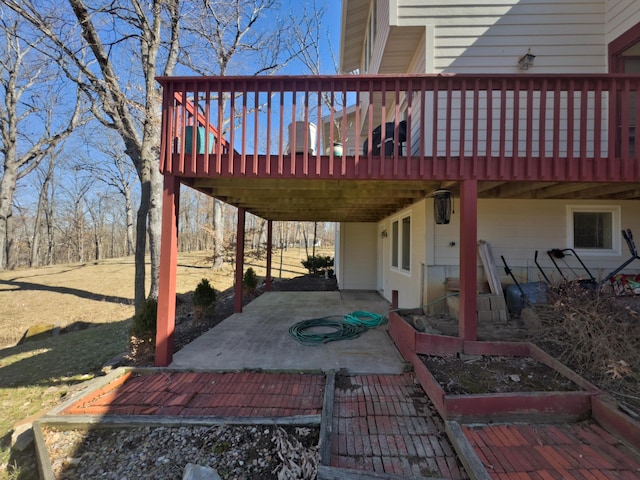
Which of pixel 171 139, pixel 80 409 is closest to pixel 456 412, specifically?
pixel 80 409

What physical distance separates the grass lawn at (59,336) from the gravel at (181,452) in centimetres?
29

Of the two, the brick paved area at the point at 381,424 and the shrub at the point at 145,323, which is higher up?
the shrub at the point at 145,323

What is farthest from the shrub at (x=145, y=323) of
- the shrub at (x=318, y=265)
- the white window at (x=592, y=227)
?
the shrub at (x=318, y=265)

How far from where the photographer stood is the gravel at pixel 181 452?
6.95 feet

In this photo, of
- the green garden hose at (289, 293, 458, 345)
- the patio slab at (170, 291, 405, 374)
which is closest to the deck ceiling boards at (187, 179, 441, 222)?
the green garden hose at (289, 293, 458, 345)

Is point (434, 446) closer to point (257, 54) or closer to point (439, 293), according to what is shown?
point (439, 293)

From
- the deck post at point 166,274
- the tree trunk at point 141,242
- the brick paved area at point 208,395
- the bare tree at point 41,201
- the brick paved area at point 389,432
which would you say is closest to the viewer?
the brick paved area at point 389,432

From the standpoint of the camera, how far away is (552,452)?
216 centimetres

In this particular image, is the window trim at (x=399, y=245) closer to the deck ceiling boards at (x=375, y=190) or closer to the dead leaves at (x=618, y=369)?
the deck ceiling boards at (x=375, y=190)

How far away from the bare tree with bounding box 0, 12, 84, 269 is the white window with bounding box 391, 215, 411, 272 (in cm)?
923

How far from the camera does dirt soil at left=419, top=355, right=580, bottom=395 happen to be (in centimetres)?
269

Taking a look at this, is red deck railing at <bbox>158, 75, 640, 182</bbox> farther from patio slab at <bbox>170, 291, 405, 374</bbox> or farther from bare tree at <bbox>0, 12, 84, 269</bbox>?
bare tree at <bbox>0, 12, 84, 269</bbox>

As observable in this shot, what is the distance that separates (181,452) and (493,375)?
Result: 9.05 feet

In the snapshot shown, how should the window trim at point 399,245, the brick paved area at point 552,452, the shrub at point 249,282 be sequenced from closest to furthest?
the brick paved area at point 552,452 → the window trim at point 399,245 → the shrub at point 249,282
